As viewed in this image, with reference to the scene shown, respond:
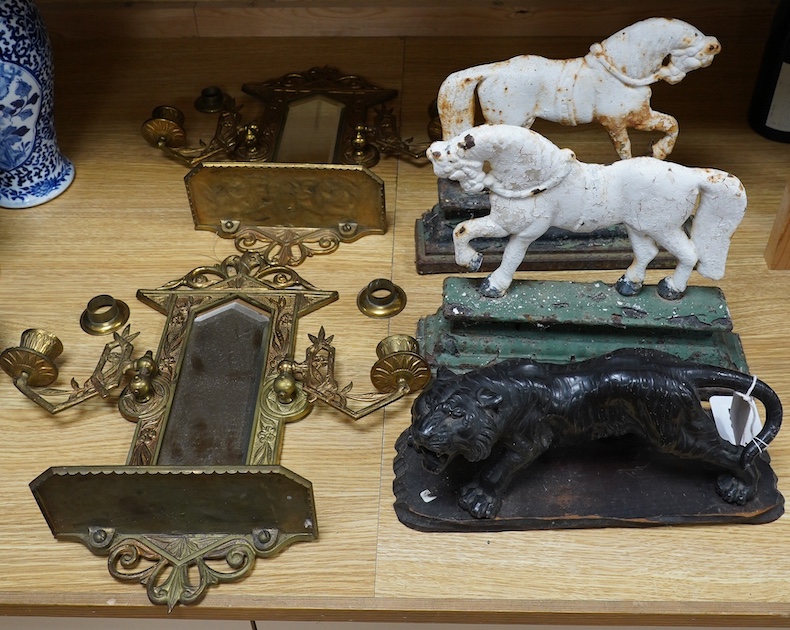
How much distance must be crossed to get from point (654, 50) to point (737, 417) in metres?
0.50

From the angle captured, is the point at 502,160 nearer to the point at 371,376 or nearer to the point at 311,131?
the point at 371,376

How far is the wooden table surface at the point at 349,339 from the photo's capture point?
3.56 ft

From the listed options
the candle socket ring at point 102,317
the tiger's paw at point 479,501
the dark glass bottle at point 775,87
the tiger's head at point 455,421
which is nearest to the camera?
the tiger's head at point 455,421

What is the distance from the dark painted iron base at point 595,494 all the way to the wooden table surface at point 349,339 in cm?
2

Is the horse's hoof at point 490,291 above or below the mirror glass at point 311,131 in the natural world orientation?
above

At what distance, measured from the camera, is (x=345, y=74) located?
1838 millimetres

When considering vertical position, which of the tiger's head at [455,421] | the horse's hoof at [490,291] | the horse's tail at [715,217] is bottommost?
the horse's hoof at [490,291]

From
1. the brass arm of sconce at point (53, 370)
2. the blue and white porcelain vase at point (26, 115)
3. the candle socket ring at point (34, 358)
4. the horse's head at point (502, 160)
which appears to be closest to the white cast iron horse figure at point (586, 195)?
the horse's head at point (502, 160)

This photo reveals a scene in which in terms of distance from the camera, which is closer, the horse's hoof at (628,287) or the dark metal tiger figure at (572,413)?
the dark metal tiger figure at (572,413)

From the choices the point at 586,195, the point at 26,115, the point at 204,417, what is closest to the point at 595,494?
the point at 586,195

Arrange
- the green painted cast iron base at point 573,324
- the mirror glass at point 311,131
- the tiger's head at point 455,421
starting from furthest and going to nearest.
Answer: the mirror glass at point 311,131
the green painted cast iron base at point 573,324
the tiger's head at point 455,421

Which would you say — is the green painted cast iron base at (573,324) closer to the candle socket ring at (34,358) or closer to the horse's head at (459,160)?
the horse's head at (459,160)

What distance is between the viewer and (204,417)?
1.27 m

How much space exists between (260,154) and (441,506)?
2.64 feet
